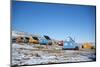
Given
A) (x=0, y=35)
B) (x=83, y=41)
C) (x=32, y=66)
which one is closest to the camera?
(x=0, y=35)

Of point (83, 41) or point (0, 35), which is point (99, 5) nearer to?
point (83, 41)

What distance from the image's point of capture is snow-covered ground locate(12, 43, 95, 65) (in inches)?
85.0

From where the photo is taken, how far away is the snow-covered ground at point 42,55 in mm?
2160

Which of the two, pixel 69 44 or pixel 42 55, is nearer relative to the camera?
pixel 42 55

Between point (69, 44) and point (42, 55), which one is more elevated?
point (69, 44)

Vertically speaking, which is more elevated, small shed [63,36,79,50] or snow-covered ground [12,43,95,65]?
small shed [63,36,79,50]

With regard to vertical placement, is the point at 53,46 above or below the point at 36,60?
above

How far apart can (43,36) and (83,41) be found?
488 millimetres

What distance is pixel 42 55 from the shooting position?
2262 millimetres

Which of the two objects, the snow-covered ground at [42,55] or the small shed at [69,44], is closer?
the snow-covered ground at [42,55]

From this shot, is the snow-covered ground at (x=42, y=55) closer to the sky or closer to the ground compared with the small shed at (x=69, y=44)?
closer to the ground

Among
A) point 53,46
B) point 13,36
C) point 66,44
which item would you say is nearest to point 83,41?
point 66,44

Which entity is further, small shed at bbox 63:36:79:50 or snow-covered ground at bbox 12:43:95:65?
small shed at bbox 63:36:79:50

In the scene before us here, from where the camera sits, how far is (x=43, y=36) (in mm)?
2266
